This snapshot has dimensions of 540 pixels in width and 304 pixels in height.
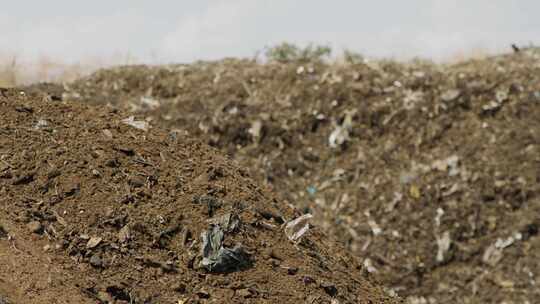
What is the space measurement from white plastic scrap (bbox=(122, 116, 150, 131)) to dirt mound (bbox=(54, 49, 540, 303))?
3.80m

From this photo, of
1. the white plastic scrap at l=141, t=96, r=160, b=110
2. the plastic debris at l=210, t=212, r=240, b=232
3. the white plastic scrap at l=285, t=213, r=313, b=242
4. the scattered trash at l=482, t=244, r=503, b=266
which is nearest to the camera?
the plastic debris at l=210, t=212, r=240, b=232

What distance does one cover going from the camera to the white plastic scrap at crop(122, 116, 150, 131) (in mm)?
5023

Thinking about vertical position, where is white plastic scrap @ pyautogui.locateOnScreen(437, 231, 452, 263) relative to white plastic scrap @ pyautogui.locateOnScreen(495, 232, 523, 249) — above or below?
below

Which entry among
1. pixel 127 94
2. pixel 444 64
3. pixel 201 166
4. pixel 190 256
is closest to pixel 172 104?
pixel 127 94

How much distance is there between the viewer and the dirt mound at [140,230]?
3.81 metres

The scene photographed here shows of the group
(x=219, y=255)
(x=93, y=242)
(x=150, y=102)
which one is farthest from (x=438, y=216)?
(x=93, y=242)

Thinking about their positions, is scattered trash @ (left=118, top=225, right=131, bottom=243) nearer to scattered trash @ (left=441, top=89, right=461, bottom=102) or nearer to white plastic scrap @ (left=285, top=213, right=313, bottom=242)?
white plastic scrap @ (left=285, top=213, right=313, bottom=242)

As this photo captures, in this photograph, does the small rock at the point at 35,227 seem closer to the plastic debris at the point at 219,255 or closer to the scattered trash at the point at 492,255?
the plastic debris at the point at 219,255

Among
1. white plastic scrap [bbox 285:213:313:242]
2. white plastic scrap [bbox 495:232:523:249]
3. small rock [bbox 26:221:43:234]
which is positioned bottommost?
white plastic scrap [bbox 495:232:523:249]

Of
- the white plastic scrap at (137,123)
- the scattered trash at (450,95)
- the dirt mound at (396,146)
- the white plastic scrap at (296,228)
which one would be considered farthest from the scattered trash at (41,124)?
the scattered trash at (450,95)

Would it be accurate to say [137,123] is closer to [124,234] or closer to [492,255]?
[124,234]

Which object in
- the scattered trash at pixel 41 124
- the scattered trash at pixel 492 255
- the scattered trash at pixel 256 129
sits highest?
the scattered trash at pixel 41 124

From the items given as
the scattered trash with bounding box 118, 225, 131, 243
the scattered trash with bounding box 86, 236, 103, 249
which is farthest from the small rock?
the scattered trash with bounding box 118, 225, 131, 243

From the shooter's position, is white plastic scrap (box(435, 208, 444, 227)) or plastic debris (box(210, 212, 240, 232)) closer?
plastic debris (box(210, 212, 240, 232))
